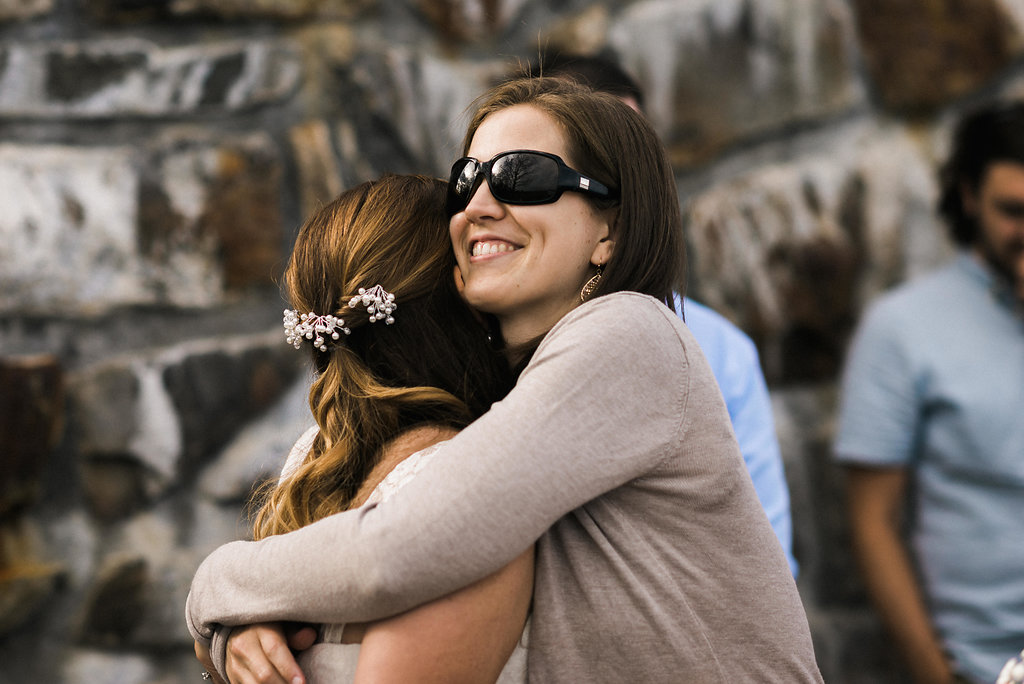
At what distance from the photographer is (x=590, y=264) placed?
159cm

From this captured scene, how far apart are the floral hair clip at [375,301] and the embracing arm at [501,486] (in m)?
0.29

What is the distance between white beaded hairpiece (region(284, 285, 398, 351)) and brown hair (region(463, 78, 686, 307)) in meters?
0.32

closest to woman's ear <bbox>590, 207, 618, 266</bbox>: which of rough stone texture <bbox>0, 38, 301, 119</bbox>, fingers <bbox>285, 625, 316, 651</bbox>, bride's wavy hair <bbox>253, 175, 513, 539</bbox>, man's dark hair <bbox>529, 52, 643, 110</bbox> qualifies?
bride's wavy hair <bbox>253, 175, 513, 539</bbox>

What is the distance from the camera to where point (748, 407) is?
6.61 ft

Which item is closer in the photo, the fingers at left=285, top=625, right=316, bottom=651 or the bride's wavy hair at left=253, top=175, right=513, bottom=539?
the fingers at left=285, top=625, right=316, bottom=651

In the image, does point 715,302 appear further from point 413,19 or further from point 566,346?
point 566,346

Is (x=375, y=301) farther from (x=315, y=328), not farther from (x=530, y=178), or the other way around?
(x=530, y=178)

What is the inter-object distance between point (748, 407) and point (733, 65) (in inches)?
35.0

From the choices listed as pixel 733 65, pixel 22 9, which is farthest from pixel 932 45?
pixel 22 9

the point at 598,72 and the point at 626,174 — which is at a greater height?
the point at 598,72

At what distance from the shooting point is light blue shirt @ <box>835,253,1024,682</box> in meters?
2.30

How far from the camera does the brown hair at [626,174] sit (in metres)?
1.55

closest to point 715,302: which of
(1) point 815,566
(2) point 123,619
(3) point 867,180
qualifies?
(3) point 867,180

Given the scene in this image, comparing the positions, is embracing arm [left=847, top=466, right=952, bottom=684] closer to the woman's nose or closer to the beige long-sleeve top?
the beige long-sleeve top
